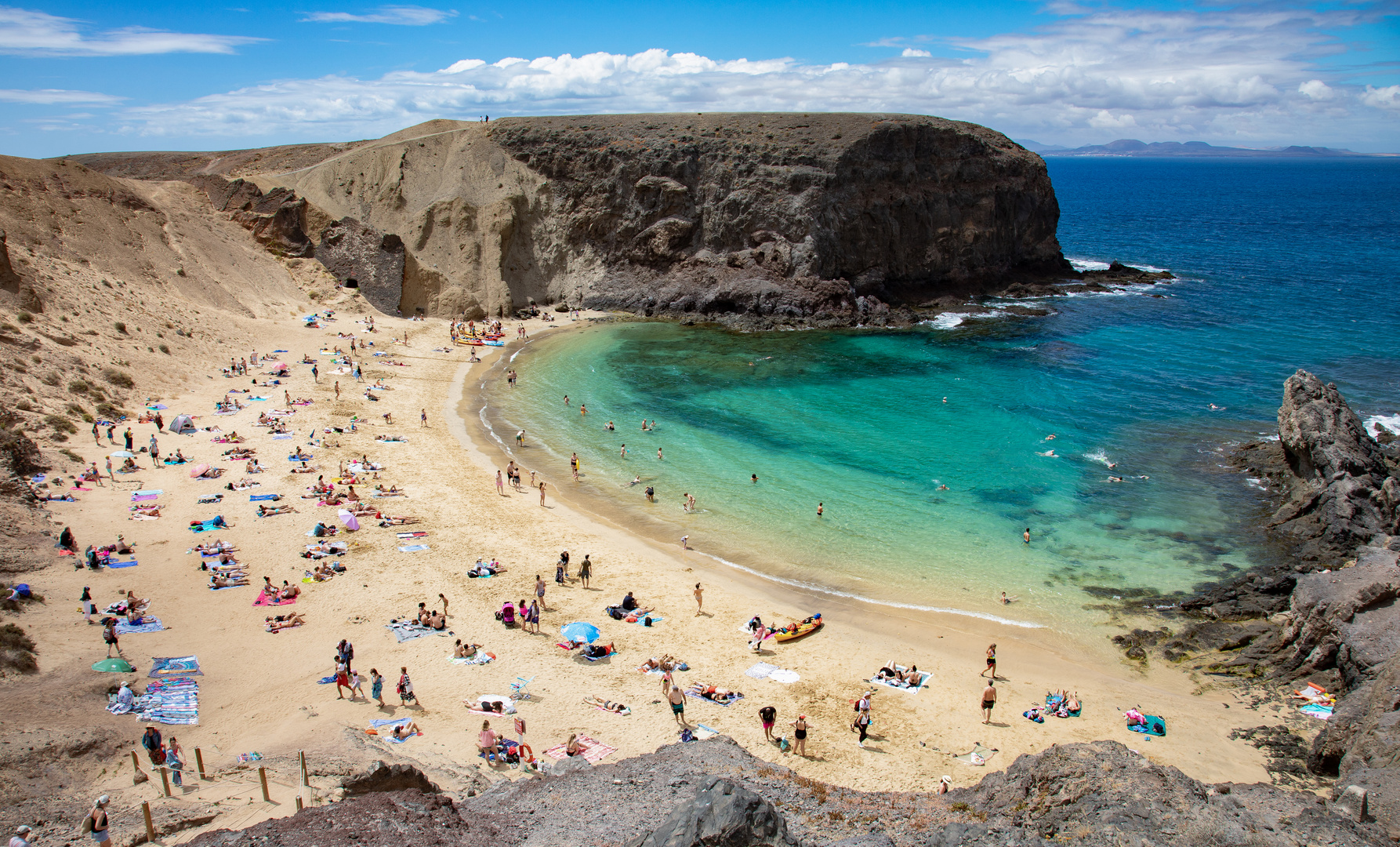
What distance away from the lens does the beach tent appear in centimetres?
3331

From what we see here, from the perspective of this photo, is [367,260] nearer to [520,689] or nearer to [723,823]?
[520,689]

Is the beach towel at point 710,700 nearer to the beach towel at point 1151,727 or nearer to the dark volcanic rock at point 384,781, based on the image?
the dark volcanic rock at point 384,781

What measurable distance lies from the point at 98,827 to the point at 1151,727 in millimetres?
20841

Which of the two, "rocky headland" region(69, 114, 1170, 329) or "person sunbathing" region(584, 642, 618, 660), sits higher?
"rocky headland" region(69, 114, 1170, 329)

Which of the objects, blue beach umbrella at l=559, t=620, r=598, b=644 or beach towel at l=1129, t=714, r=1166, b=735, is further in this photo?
blue beach umbrella at l=559, t=620, r=598, b=644

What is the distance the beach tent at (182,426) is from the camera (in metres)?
33.3

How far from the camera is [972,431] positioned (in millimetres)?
38531

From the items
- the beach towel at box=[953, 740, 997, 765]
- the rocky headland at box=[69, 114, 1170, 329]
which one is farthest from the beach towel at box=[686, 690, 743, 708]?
the rocky headland at box=[69, 114, 1170, 329]

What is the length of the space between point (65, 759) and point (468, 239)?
5204cm

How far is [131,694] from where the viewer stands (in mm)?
16203

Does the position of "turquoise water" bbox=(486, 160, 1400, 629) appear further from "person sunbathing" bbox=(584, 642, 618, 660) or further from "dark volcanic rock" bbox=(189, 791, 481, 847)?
"dark volcanic rock" bbox=(189, 791, 481, 847)

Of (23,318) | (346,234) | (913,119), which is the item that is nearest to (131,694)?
(23,318)

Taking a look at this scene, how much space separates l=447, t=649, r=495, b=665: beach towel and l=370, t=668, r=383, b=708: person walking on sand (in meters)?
2.06

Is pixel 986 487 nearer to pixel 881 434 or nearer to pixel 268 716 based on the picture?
pixel 881 434
